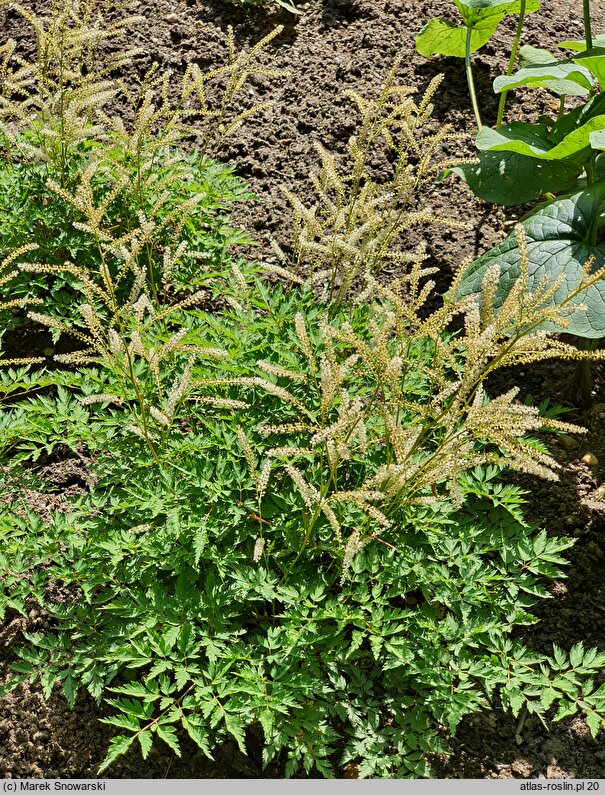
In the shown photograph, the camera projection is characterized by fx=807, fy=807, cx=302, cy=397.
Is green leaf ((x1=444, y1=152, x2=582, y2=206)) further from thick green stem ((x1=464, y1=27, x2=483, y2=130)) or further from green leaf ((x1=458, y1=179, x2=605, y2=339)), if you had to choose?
thick green stem ((x1=464, y1=27, x2=483, y2=130))

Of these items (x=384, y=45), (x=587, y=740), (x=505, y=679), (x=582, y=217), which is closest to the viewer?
(x=505, y=679)

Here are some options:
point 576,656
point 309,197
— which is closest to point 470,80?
point 309,197

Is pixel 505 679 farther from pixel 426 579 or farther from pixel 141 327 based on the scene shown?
pixel 141 327

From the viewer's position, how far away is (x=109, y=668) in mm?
2617

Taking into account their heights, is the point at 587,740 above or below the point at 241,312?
below

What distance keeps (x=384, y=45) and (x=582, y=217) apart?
224 cm

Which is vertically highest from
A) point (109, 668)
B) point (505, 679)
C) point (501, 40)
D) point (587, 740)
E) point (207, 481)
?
point (501, 40)

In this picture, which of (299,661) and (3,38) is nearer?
(299,661)

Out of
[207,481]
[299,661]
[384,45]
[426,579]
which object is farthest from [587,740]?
[384,45]

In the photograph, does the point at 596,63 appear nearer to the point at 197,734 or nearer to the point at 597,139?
the point at 597,139

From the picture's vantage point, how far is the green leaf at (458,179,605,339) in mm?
3469

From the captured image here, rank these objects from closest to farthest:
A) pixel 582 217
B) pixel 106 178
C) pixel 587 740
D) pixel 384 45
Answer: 1. pixel 587 740
2. pixel 582 217
3. pixel 106 178
4. pixel 384 45

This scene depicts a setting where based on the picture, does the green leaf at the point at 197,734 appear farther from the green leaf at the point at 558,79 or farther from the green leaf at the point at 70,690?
the green leaf at the point at 558,79

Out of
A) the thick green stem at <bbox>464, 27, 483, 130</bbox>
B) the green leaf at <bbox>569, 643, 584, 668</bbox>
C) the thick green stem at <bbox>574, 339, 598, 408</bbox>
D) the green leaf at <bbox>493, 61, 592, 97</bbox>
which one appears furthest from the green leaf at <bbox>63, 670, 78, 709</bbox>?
the thick green stem at <bbox>464, 27, 483, 130</bbox>
